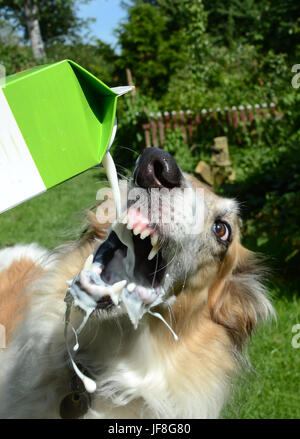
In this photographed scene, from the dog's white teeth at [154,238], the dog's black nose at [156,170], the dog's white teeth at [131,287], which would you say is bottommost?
the dog's white teeth at [131,287]

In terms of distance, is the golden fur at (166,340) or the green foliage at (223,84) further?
the green foliage at (223,84)

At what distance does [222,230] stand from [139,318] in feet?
2.21

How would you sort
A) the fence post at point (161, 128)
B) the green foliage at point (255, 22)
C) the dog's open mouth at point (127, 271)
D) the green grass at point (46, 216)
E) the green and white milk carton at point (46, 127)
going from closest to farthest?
1. the green and white milk carton at point (46, 127)
2. the dog's open mouth at point (127, 271)
3. the green grass at point (46, 216)
4. the fence post at point (161, 128)
5. the green foliage at point (255, 22)

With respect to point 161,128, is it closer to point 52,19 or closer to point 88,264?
point 88,264

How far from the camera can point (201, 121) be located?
9430 mm

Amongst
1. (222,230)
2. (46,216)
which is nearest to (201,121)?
(46,216)

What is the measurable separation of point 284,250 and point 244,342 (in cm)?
260

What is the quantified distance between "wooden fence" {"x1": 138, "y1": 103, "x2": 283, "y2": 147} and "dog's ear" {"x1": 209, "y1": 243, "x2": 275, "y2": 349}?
22.2 feet

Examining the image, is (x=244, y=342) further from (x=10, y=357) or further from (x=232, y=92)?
(x=232, y=92)

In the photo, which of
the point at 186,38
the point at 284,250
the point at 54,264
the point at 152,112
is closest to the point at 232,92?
the point at 152,112

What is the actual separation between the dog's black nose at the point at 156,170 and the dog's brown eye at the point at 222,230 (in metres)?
0.47

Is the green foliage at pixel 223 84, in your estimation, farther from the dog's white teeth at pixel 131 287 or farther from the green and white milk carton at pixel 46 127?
the green and white milk carton at pixel 46 127

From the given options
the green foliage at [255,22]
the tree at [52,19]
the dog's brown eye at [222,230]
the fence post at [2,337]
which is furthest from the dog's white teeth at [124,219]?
the tree at [52,19]

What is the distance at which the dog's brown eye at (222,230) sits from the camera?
7.55 ft
